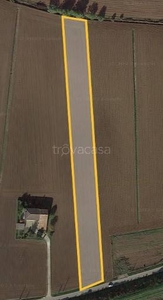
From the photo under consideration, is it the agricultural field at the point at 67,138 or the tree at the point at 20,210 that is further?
the agricultural field at the point at 67,138

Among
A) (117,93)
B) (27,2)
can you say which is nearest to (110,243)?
(117,93)

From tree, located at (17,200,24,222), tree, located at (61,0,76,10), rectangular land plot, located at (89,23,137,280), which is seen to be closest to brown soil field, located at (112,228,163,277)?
rectangular land plot, located at (89,23,137,280)

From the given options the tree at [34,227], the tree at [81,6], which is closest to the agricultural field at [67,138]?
the tree at [34,227]

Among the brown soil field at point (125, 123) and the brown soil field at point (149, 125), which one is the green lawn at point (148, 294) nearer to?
the brown soil field at point (125, 123)

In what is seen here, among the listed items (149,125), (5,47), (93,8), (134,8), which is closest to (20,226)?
(149,125)

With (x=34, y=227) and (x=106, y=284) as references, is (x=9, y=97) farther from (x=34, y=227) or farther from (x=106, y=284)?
(x=106, y=284)

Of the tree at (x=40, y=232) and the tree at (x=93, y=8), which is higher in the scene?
the tree at (x=93, y=8)

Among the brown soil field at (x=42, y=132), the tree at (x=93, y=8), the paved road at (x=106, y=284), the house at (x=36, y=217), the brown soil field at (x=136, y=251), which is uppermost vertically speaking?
the tree at (x=93, y=8)

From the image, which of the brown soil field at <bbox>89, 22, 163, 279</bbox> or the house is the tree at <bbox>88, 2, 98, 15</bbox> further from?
the house
